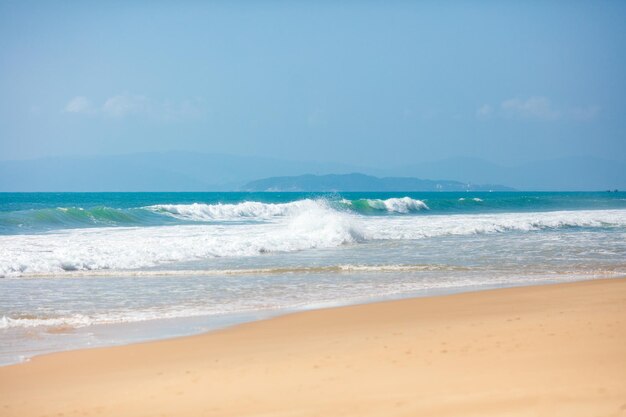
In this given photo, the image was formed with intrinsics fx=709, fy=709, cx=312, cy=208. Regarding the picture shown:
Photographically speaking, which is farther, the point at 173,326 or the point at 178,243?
the point at 178,243

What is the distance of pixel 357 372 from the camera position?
644cm

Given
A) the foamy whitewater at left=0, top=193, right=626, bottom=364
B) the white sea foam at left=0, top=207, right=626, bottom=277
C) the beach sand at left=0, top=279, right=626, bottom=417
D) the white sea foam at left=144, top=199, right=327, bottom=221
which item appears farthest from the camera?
the white sea foam at left=144, top=199, right=327, bottom=221

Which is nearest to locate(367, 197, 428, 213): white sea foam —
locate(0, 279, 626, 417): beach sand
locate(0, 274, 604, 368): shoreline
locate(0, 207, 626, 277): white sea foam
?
locate(0, 207, 626, 277): white sea foam

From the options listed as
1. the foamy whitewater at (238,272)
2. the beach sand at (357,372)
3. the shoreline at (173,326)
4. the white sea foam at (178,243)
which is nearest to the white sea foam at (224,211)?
the white sea foam at (178,243)

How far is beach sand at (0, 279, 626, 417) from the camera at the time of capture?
548 cm

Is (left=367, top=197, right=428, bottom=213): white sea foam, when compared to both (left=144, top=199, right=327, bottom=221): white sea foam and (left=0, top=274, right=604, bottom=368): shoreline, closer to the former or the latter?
(left=144, top=199, right=327, bottom=221): white sea foam

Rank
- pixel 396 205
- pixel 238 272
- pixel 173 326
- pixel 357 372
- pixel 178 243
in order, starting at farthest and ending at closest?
pixel 396 205 → pixel 178 243 → pixel 238 272 → pixel 173 326 → pixel 357 372

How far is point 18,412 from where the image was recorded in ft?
19.2

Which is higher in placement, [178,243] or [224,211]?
[224,211]

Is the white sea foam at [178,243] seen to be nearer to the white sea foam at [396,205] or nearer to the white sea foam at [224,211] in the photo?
the white sea foam at [224,211]

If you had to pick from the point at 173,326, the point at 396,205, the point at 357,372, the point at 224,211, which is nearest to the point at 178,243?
the point at 173,326

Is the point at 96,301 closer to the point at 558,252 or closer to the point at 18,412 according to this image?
the point at 18,412

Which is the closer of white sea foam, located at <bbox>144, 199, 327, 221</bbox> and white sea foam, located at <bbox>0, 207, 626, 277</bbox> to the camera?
white sea foam, located at <bbox>0, 207, 626, 277</bbox>

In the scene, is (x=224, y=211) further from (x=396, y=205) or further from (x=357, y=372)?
(x=357, y=372)
